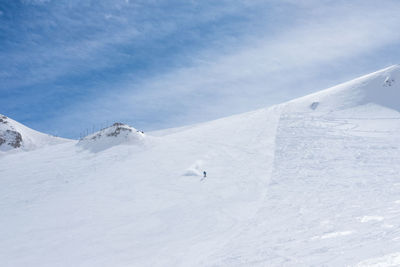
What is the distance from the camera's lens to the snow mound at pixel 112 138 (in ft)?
126

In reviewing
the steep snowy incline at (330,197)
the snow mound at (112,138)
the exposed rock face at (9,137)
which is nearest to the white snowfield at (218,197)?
the steep snowy incline at (330,197)

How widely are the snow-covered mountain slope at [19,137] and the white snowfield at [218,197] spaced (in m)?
25.2

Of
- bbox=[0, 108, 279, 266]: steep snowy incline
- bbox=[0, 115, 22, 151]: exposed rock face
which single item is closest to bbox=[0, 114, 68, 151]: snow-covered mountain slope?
bbox=[0, 115, 22, 151]: exposed rock face

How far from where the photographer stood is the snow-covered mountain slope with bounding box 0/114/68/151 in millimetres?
61031

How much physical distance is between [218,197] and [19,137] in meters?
55.5

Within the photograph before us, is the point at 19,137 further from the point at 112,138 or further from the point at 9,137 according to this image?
the point at 112,138

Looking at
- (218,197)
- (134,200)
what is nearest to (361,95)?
(218,197)

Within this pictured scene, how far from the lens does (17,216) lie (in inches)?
808

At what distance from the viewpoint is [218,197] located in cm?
2084

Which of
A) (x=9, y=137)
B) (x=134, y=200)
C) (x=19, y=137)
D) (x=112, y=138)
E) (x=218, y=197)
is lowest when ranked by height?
(x=218, y=197)

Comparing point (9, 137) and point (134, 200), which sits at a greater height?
point (9, 137)

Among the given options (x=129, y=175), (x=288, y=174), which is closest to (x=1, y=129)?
(x=129, y=175)

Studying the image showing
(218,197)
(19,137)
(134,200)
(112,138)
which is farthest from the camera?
(19,137)

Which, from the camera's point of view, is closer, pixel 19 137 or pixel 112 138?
pixel 112 138
